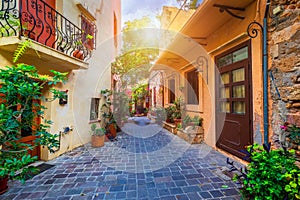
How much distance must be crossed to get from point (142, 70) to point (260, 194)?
1265cm

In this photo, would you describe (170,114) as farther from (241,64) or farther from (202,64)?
(241,64)

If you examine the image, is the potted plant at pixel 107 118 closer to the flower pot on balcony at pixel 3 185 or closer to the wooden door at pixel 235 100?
the flower pot on balcony at pixel 3 185

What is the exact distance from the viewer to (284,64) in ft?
8.45

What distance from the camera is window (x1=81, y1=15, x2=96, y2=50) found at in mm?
5110

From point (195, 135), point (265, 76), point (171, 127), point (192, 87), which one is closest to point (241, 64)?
point (265, 76)

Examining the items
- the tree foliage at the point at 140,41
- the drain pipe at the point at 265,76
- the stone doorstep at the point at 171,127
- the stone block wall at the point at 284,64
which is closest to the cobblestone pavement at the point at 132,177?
the drain pipe at the point at 265,76

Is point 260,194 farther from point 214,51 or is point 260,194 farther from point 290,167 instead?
point 214,51

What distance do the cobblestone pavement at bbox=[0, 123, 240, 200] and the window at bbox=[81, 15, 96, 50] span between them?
12.1 ft

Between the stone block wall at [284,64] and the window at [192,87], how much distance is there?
10.8ft

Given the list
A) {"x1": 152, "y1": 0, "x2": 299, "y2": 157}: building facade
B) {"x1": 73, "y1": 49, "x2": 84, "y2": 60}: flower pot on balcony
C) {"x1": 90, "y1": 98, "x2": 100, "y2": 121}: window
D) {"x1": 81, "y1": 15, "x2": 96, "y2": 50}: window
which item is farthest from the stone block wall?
{"x1": 90, "y1": 98, "x2": 100, "y2": 121}: window

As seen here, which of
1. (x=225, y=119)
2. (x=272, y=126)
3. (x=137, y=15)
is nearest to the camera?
(x=272, y=126)

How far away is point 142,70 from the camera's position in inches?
540

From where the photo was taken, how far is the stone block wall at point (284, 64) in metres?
2.41

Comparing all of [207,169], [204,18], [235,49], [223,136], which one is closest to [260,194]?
[207,169]
